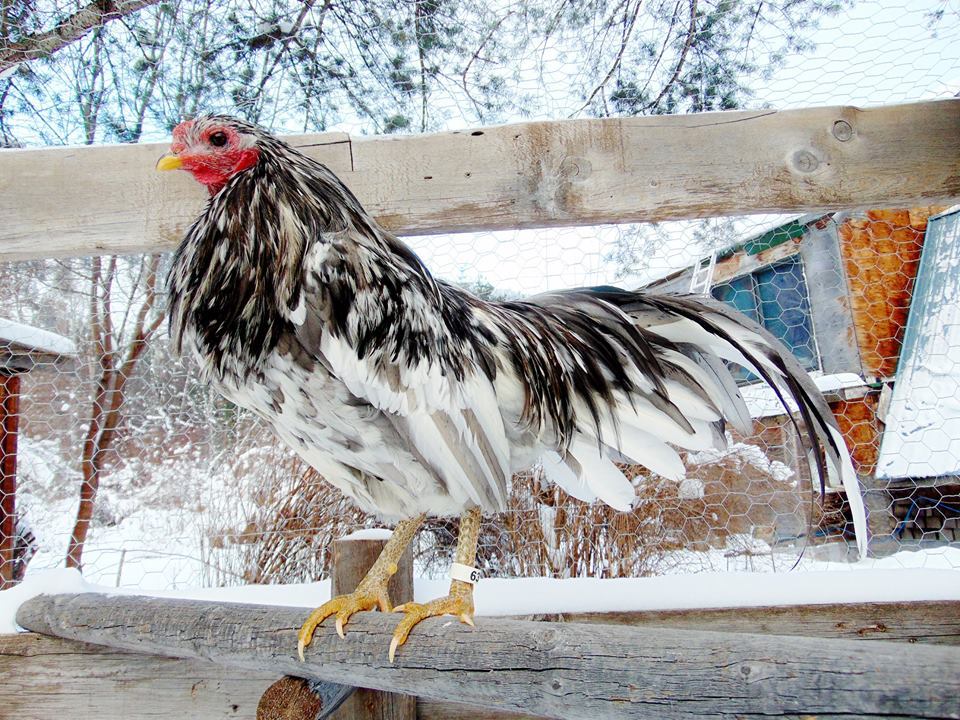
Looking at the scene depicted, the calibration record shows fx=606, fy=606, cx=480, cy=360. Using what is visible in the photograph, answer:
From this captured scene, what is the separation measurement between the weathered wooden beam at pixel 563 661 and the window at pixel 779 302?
237 cm

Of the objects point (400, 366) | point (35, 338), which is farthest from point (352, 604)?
point (35, 338)

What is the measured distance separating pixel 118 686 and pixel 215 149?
1.05 m

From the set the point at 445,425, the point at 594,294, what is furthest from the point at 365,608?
the point at 594,294

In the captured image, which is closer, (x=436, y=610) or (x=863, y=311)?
(x=436, y=610)

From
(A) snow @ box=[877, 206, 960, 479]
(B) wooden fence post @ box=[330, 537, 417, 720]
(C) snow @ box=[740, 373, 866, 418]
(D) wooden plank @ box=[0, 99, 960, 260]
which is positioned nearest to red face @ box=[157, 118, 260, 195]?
(D) wooden plank @ box=[0, 99, 960, 260]

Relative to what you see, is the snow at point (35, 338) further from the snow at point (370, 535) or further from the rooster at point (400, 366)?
the snow at point (370, 535)

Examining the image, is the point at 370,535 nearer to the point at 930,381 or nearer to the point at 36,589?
the point at 36,589

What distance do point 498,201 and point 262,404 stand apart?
0.68 meters

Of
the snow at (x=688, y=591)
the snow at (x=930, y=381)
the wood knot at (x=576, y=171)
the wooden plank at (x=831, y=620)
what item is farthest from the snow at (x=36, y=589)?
the snow at (x=930, y=381)

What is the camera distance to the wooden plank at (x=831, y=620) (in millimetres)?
1176

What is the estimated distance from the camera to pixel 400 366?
38.4 inches

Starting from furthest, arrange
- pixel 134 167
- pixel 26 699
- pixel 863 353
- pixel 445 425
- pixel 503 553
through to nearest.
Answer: pixel 863 353 < pixel 503 553 < pixel 134 167 < pixel 26 699 < pixel 445 425

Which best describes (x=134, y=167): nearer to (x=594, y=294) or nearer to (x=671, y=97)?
(x=594, y=294)

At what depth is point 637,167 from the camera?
4.48 ft
